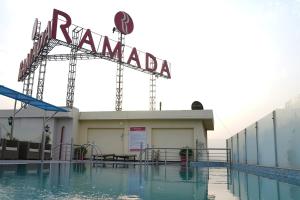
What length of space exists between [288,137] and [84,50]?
20.8m

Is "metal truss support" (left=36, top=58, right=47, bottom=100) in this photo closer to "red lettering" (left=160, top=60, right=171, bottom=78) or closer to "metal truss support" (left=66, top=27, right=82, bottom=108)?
"metal truss support" (left=66, top=27, right=82, bottom=108)

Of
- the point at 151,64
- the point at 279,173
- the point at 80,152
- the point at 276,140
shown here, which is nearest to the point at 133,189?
the point at 279,173

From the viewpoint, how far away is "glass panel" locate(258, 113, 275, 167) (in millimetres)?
8578

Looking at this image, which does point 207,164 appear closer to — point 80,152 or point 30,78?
point 80,152

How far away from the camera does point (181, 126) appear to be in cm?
2162

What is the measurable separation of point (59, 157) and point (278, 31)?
578 inches

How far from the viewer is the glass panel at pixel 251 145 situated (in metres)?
10.7

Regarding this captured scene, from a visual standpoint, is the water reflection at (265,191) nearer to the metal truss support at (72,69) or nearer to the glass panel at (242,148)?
the glass panel at (242,148)

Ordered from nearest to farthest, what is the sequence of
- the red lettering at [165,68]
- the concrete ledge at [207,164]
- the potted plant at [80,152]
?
the concrete ledge at [207,164] < the potted plant at [80,152] < the red lettering at [165,68]

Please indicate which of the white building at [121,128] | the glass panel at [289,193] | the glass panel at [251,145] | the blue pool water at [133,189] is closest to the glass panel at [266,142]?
the glass panel at [251,145]

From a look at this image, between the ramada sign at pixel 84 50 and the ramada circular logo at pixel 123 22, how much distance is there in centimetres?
164

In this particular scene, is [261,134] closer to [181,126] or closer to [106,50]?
[181,126]

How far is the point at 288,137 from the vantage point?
7242mm

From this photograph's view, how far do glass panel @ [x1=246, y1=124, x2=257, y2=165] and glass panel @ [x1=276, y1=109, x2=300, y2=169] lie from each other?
2.80m
